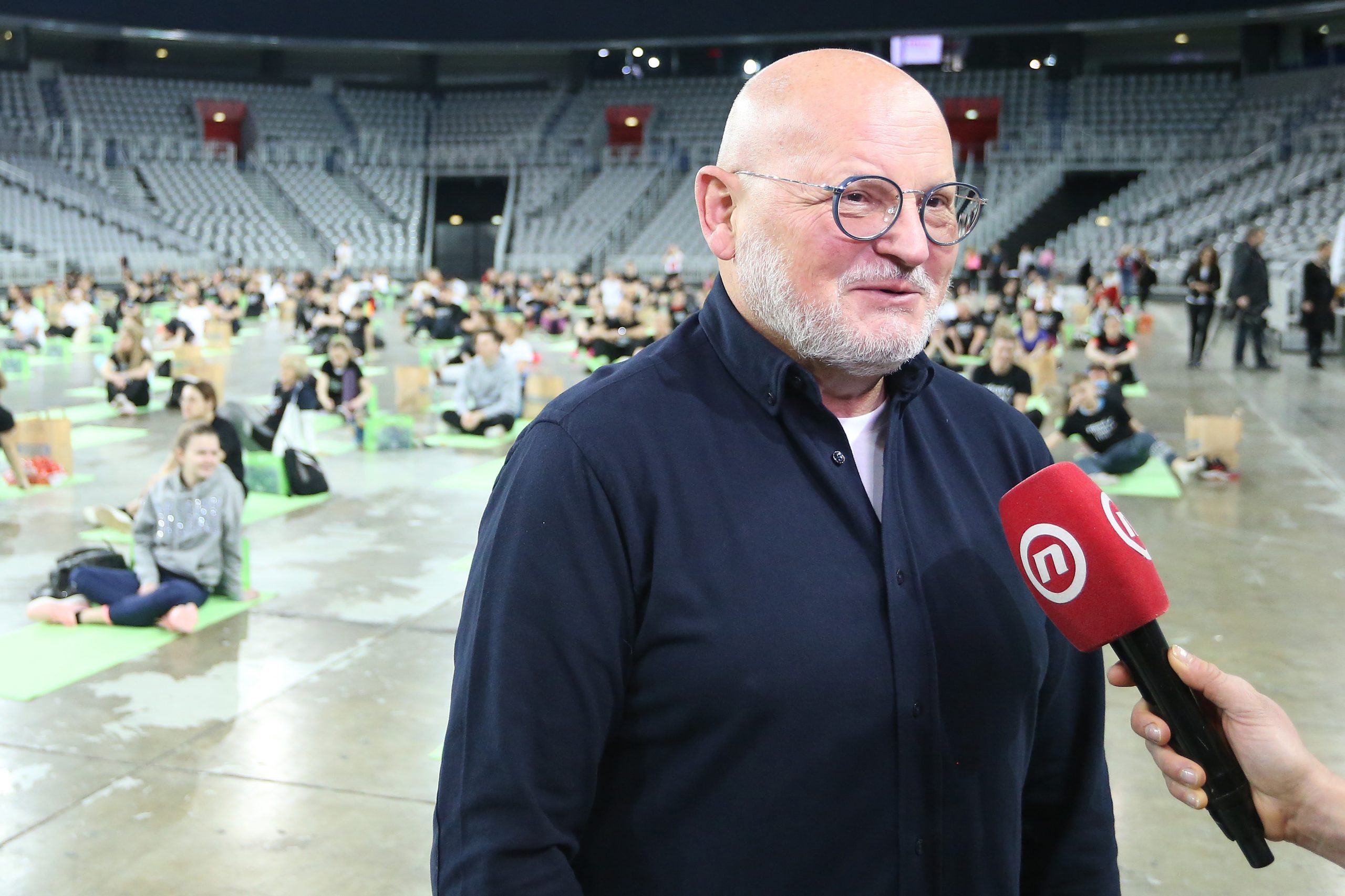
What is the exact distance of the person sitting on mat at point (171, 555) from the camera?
6234mm

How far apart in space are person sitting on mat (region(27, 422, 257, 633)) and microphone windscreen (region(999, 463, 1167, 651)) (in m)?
5.44

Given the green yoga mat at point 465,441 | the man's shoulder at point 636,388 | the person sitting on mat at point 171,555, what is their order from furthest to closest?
1. the green yoga mat at point 465,441
2. the person sitting on mat at point 171,555
3. the man's shoulder at point 636,388

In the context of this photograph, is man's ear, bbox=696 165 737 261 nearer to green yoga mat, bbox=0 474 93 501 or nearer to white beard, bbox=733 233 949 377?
white beard, bbox=733 233 949 377

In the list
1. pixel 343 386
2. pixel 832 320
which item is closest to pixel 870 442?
pixel 832 320

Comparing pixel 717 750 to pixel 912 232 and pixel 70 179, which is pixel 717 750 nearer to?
pixel 912 232

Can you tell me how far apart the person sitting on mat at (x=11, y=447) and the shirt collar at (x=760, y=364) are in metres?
8.99

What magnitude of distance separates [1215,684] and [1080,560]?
0.76 ft

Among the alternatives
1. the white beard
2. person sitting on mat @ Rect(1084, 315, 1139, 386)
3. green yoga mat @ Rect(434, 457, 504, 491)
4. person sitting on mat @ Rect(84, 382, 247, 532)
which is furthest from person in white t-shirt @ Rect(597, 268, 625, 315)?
the white beard

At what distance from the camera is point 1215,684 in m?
1.56

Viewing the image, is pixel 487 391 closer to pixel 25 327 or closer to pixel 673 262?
pixel 25 327

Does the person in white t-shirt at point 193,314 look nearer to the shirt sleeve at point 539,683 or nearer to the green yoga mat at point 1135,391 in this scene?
the green yoga mat at point 1135,391

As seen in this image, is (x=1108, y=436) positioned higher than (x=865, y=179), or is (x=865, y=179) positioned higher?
(x=865, y=179)

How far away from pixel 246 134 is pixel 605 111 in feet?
44.6

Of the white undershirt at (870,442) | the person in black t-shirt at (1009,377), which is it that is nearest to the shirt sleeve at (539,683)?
the white undershirt at (870,442)
